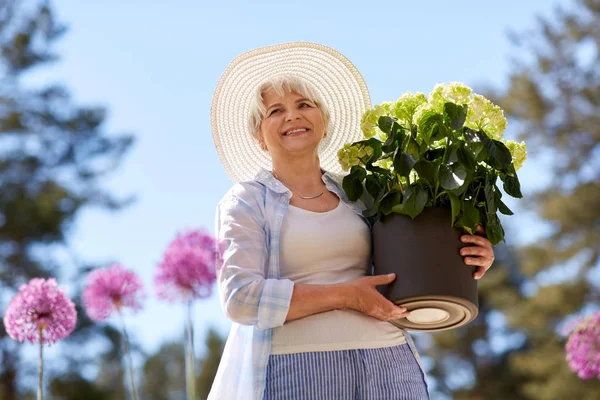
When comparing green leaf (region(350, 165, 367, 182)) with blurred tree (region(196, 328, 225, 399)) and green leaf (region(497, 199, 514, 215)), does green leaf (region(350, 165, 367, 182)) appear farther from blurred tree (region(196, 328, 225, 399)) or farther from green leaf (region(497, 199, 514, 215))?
blurred tree (region(196, 328, 225, 399))

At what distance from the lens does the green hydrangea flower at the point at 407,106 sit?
8.49ft

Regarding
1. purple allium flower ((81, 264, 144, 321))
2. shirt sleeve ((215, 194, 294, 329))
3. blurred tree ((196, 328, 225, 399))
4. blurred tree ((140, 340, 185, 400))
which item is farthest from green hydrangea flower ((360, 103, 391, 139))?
blurred tree ((140, 340, 185, 400))

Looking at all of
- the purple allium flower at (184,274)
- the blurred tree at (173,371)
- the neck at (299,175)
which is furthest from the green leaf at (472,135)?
the blurred tree at (173,371)

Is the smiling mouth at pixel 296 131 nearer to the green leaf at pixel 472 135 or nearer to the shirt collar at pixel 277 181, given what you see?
the shirt collar at pixel 277 181

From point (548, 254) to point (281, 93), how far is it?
14.2m

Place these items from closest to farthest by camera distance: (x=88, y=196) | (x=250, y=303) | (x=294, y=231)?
(x=250, y=303)
(x=294, y=231)
(x=88, y=196)

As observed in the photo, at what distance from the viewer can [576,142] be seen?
17031 mm

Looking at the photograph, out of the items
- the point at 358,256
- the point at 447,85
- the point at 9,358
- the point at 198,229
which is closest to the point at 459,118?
the point at 447,85

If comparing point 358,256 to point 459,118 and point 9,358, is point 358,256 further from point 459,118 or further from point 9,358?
point 9,358

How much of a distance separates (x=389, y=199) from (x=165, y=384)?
68.0 feet

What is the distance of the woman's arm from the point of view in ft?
7.82

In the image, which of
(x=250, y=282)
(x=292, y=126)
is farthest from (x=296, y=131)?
(x=250, y=282)

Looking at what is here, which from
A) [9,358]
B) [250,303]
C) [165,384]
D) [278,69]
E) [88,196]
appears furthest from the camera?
[165,384]

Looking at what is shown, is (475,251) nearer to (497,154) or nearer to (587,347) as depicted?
(497,154)
